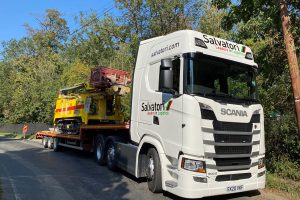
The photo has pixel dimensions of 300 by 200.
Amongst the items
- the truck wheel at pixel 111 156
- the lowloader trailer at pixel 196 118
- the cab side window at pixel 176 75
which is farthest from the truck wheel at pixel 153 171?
the truck wheel at pixel 111 156

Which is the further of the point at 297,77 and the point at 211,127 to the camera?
the point at 297,77

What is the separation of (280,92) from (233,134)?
429cm

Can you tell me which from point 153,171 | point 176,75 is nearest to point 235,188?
point 153,171

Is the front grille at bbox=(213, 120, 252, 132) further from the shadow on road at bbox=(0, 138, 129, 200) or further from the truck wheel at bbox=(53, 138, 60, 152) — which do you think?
the truck wheel at bbox=(53, 138, 60, 152)

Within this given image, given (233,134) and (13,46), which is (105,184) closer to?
(233,134)

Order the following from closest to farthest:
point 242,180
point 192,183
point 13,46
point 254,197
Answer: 1. point 192,183
2. point 242,180
3. point 254,197
4. point 13,46

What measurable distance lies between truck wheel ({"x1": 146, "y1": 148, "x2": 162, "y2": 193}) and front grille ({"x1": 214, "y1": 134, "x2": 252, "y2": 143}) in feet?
4.97

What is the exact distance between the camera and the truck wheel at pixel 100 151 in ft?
41.0

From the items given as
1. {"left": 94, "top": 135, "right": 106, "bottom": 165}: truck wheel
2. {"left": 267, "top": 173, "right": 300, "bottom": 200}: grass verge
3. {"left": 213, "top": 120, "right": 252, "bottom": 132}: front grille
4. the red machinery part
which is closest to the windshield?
{"left": 213, "top": 120, "right": 252, "bottom": 132}: front grille

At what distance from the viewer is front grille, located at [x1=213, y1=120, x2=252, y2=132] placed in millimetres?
7567

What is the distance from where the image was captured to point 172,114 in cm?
797

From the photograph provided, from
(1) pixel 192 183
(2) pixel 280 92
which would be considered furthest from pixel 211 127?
(2) pixel 280 92

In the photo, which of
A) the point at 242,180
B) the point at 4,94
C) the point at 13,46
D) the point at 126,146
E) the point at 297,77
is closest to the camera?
the point at 242,180

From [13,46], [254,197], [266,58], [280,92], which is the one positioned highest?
[13,46]
